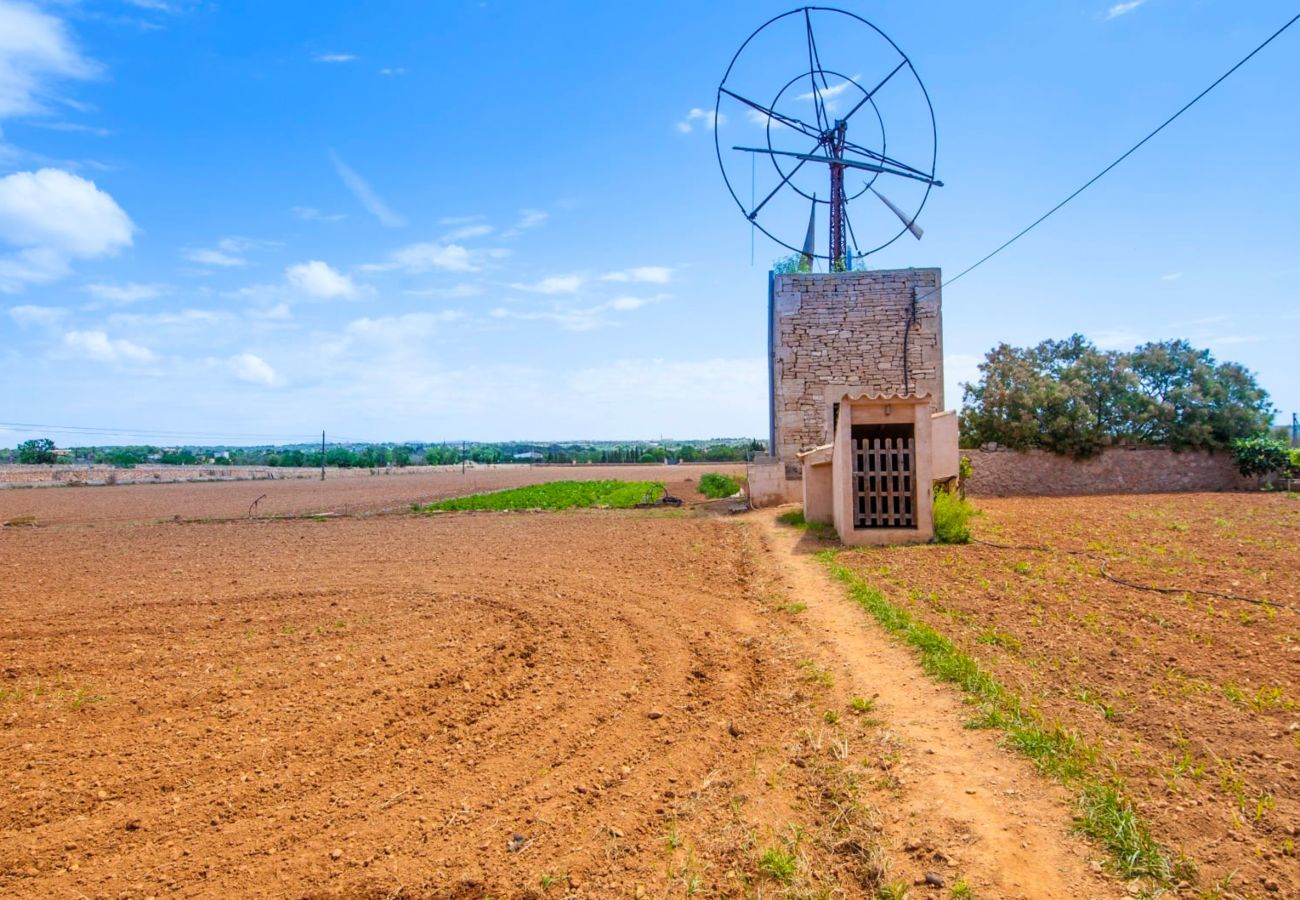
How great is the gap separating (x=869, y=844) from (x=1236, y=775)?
6.75 ft

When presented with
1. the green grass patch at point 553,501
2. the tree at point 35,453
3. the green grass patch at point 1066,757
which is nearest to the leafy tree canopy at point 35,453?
the tree at point 35,453

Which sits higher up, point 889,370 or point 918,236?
point 918,236

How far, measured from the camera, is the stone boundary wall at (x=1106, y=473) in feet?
79.7

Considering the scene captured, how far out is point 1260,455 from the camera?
23.6m

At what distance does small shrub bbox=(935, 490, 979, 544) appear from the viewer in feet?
41.2

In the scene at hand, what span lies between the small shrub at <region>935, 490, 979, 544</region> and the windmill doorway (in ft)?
1.48

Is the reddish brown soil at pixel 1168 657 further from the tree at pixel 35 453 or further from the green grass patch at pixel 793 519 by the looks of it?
the tree at pixel 35 453

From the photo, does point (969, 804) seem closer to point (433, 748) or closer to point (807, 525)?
point (433, 748)

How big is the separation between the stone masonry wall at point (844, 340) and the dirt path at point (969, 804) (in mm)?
17081

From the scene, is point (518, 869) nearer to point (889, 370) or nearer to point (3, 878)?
point (3, 878)

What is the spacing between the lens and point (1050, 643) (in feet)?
20.0

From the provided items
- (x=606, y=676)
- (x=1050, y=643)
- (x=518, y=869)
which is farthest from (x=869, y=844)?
(x=1050, y=643)

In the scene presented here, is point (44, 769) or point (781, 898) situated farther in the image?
point (44, 769)

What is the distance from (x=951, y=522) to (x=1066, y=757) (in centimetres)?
931
